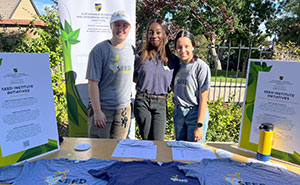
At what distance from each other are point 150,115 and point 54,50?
2958 millimetres

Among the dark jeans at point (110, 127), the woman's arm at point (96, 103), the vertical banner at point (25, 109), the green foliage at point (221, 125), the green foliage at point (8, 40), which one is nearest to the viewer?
the vertical banner at point (25, 109)

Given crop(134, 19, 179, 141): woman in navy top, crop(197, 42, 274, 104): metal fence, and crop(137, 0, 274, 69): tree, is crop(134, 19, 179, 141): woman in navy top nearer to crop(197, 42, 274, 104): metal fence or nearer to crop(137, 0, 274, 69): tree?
crop(197, 42, 274, 104): metal fence

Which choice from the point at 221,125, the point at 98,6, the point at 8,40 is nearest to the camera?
the point at 98,6

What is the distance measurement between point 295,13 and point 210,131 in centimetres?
1448

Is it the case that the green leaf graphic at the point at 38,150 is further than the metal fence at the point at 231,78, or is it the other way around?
the metal fence at the point at 231,78

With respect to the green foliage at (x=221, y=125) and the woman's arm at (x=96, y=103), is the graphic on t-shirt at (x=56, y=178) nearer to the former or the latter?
the woman's arm at (x=96, y=103)

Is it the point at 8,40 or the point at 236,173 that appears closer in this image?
the point at 236,173

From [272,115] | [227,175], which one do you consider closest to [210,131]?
[272,115]

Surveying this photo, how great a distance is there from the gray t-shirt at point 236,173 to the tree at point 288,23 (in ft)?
49.3

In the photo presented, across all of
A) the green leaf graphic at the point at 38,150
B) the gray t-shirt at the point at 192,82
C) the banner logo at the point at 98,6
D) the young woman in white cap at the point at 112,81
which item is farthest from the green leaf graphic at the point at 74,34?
the green leaf graphic at the point at 38,150

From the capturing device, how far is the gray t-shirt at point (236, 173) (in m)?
1.17

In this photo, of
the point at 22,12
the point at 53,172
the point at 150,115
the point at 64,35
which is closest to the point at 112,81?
the point at 150,115

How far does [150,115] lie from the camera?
7.25ft

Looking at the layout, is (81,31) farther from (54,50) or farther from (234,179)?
(234,179)
